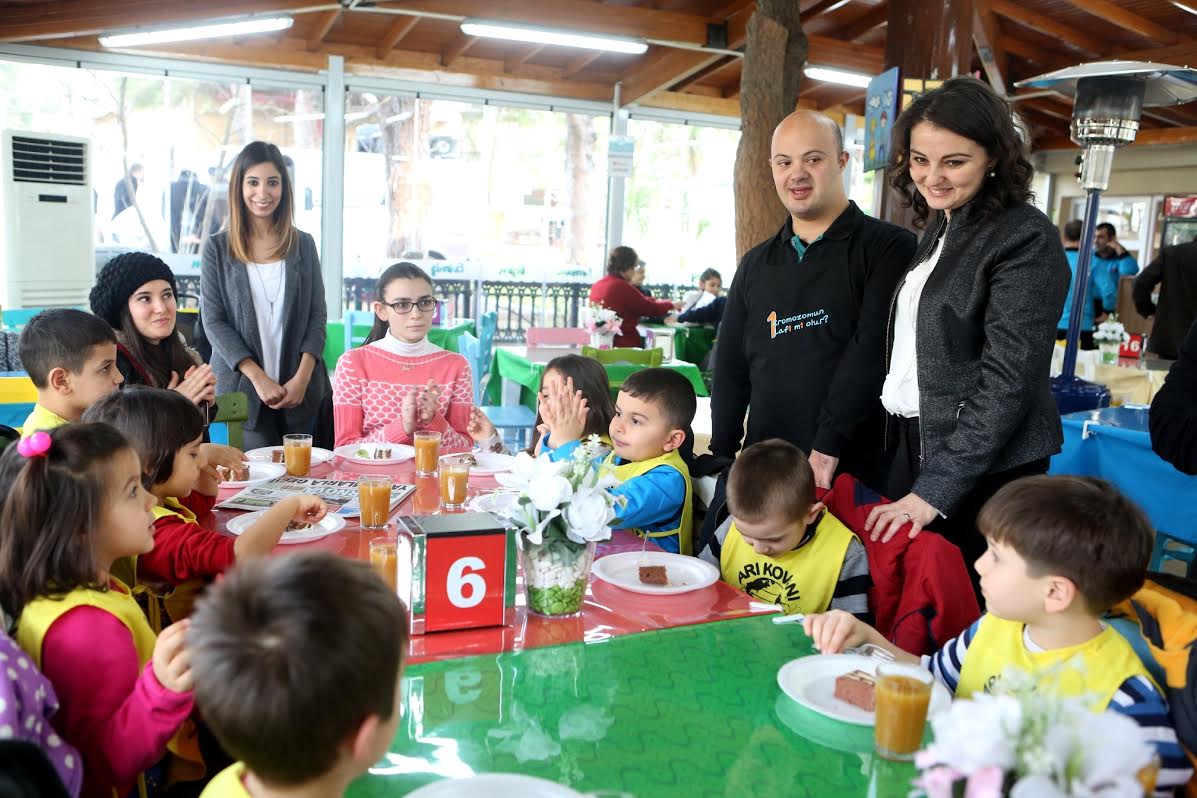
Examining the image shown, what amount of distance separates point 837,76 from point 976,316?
7.43 m

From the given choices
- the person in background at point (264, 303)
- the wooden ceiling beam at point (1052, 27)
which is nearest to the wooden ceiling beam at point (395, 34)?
the person in background at point (264, 303)

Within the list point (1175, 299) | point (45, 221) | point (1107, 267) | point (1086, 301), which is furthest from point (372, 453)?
point (1107, 267)

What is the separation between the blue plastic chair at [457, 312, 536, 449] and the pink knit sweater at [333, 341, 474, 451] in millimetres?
1395

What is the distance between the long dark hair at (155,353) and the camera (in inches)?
119

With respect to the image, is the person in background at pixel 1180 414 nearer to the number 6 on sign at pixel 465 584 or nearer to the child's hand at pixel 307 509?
the number 6 on sign at pixel 465 584

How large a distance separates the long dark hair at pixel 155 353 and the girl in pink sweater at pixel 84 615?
5.33 feet

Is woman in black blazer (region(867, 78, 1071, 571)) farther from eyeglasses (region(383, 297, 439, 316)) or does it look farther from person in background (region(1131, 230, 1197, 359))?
person in background (region(1131, 230, 1197, 359))

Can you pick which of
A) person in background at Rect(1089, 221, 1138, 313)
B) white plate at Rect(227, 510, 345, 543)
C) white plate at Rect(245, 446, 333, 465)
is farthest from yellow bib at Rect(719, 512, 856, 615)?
person in background at Rect(1089, 221, 1138, 313)

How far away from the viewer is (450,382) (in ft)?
11.4

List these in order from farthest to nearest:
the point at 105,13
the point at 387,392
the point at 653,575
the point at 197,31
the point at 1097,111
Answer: the point at 197,31
the point at 105,13
the point at 1097,111
the point at 387,392
the point at 653,575

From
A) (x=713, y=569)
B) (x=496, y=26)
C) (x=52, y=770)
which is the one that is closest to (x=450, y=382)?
(x=713, y=569)

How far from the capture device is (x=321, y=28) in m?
7.94

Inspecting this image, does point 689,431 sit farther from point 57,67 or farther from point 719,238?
point 719,238

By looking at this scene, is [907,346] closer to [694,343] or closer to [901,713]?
[901,713]
